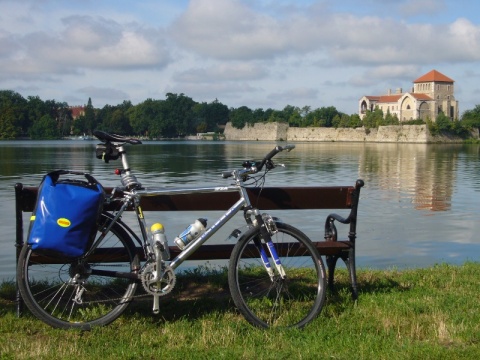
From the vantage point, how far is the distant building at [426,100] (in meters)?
137

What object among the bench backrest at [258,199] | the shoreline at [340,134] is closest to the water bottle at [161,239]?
the bench backrest at [258,199]

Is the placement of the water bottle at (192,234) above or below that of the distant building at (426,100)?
below

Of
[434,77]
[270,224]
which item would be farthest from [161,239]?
[434,77]

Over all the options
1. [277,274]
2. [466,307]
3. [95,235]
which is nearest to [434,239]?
[466,307]

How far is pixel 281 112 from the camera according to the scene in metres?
161

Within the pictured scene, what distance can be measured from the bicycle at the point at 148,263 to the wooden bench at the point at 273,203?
0.17m

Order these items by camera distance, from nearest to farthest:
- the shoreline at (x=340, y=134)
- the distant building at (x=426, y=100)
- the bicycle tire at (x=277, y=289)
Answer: the bicycle tire at (x=277, y=289) → the shoreline at (x=340, y=134) → the distant building at (x=426, y=100)

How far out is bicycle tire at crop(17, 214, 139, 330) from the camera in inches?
170

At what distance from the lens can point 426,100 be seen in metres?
138

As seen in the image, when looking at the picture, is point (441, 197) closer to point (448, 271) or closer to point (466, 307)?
point (448, 271)

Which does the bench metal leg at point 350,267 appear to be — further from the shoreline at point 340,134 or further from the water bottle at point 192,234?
the shoreline at point 340,134

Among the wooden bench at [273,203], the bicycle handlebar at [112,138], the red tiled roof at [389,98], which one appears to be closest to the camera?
the bicycle handlebar at [112,138]

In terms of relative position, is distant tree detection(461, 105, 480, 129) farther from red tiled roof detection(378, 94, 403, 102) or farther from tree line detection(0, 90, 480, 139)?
red tiled roof detection(378, 94, 403, 102)

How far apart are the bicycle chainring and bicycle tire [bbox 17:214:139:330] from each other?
12 centimetres
